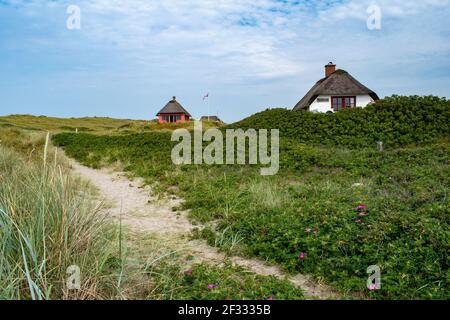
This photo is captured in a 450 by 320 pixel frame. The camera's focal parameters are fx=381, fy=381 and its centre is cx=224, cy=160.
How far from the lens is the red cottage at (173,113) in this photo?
4641 centimetres

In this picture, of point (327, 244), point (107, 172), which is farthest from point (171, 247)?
point (107, 172)

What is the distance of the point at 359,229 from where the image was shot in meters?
5.56

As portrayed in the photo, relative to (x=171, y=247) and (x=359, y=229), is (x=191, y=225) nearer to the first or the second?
(x=171, y=247)

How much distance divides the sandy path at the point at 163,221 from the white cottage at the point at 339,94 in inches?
853

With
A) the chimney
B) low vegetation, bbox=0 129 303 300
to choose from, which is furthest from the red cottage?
low vegetation, bbox=0 129 303 300

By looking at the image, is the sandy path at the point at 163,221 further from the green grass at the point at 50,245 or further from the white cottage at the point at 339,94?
the white cottage at the point at 339,94

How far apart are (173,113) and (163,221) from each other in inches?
1577

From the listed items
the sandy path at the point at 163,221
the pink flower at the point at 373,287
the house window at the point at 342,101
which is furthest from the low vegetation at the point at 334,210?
the house window at the point at 342,101

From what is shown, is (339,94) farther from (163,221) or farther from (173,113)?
(163,221)

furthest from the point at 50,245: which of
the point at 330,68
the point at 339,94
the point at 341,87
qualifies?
the point at 330,68

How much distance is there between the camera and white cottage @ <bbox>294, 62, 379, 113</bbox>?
30234 millimetres

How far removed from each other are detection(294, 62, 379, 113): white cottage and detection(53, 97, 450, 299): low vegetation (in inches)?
571

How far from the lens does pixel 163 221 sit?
24.6 feet

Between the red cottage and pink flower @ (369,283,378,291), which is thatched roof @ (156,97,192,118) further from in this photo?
pink flower @ (369,283,378,291)
